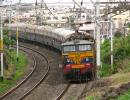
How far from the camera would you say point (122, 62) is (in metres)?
31.7

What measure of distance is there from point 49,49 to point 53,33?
3549 millimetres

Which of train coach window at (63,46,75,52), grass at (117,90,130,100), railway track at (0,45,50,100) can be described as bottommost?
railway track at (0,45,50,100)

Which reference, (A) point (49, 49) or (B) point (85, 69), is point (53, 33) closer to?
(A) point (49, 49)

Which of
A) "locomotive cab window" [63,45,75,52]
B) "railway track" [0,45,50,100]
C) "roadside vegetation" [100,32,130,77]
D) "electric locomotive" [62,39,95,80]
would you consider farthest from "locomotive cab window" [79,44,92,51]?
"railway track" [0,45,50,100]

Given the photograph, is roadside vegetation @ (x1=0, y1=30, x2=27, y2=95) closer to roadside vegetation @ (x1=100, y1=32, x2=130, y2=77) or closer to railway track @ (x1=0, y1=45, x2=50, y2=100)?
railway track @ (x1=0, y1=45, x2=50, y2=100)

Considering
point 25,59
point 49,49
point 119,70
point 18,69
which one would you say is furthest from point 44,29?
point 119,70

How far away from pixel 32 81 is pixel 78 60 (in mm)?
3943

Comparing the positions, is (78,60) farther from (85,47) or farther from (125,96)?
(125,96)

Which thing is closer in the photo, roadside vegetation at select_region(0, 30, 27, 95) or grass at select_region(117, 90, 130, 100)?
grass at select_region(117, 90, 130, 100)

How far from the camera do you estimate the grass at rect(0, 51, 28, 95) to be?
1167 inches

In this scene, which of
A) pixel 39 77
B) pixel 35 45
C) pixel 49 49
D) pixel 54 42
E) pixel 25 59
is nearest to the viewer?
pixel 39 77

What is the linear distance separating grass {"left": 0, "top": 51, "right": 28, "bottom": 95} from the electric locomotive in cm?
403

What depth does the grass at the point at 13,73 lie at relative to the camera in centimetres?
2963

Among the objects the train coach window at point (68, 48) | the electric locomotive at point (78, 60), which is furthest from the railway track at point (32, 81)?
the train coach window at point (68, 48)
